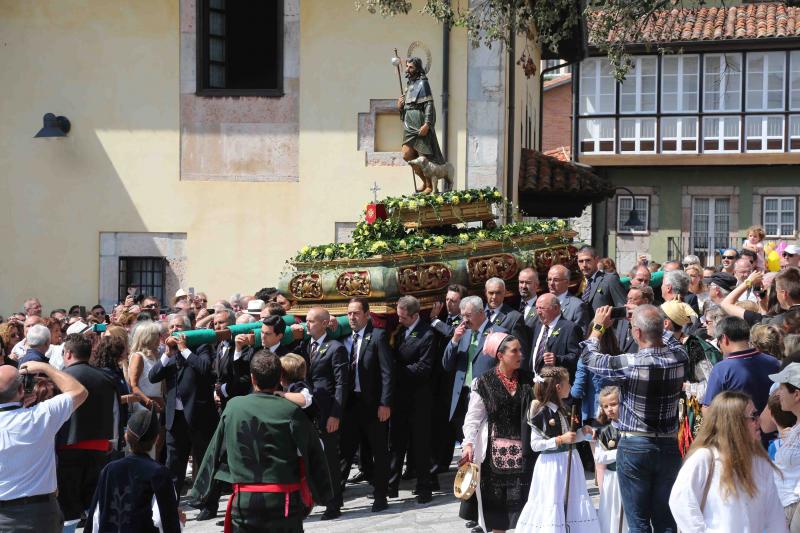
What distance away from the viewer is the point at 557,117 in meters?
40.5

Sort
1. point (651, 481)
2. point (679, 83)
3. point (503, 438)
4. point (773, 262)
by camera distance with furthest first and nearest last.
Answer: point (679, 83) < point (773, 262) < point (503, 438) < point (651, 481)

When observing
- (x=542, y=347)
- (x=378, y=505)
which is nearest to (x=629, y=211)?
(x=542, y=347)

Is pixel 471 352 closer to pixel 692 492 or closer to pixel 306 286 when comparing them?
pixel 306 286

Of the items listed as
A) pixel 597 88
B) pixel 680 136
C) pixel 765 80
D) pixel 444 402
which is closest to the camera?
pixel 444 402

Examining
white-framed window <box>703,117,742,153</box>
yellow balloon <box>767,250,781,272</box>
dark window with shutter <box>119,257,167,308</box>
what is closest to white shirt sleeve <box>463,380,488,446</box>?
yellow balloon <box>767,250,781,272</box>

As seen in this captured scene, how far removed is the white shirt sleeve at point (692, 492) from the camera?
572 centimetres

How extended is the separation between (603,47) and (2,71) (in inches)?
374

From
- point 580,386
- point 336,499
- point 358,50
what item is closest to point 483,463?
point 580,386

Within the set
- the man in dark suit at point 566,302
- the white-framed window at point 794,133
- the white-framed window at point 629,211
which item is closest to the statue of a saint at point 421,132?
the man in dark suit at point 566,302

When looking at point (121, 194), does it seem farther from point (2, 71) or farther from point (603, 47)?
point (603, 47)

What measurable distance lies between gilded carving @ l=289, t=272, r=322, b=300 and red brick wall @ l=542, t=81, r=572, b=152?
93.6 feet

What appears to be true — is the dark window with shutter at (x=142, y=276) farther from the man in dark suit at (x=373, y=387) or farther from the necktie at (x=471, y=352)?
the necktie at (x=471, y=352)

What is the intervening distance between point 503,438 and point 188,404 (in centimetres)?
355

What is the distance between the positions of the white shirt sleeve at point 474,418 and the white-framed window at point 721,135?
29.2 metres
